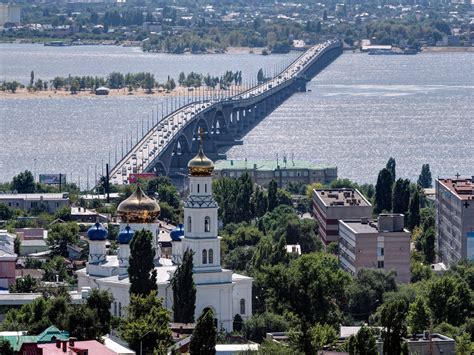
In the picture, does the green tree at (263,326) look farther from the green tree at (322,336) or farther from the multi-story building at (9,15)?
the multi-story building at (9,15)

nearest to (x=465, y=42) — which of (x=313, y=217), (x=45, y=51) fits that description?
(x=45, y=51)

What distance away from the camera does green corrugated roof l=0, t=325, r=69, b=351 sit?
966 inches

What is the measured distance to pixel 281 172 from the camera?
63.1m

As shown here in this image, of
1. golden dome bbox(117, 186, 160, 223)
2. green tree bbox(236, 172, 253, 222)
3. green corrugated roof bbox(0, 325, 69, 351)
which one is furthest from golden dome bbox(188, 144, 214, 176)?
green tree bbox(236, 172, 253, 222)

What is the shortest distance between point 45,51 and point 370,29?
69.1 ft

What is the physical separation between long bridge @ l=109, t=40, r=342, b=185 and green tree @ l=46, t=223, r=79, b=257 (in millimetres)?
10482

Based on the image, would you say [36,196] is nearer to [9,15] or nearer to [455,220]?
[455,220]

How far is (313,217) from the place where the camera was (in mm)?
49906

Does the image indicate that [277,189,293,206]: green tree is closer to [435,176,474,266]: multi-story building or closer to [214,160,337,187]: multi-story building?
[214,160,337,187]: multi-story building

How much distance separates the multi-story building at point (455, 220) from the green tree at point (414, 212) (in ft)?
1.26

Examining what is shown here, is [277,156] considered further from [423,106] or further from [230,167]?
[423,106]

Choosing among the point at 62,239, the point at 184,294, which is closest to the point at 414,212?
the point at 62,239

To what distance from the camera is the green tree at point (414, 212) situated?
1790 inches

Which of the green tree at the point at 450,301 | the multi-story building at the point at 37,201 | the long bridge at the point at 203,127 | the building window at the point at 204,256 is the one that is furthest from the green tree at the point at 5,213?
the green tree at the point at 450,301
